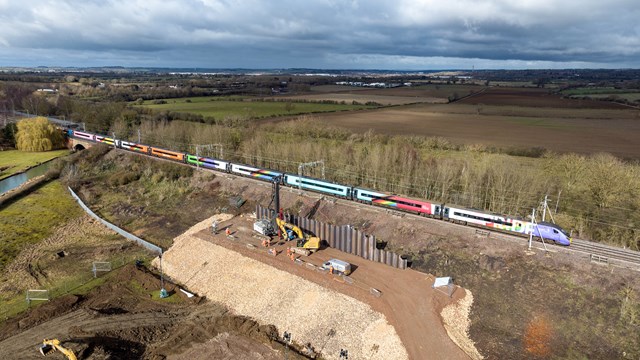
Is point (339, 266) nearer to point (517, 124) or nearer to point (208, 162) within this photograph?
point (208, 162)

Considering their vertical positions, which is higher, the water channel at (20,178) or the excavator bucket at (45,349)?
the excavator bucket at (45,349)

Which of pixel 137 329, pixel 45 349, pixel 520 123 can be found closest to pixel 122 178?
pixel 137 329

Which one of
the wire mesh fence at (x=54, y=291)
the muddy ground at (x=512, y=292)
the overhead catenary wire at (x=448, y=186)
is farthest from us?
the overhead catenary wire at (x=448, y=186)

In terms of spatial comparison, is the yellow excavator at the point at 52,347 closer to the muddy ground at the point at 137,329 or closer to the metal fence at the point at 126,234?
the muddy ground at the point at 137,329

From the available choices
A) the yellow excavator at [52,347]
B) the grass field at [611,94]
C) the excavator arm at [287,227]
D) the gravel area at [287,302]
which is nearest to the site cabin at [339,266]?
the gravel area at [287,302]

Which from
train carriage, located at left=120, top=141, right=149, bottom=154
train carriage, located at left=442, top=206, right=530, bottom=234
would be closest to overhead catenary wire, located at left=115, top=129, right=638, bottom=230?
train carriage, located at left=442, top=206, right=530, bottom=234

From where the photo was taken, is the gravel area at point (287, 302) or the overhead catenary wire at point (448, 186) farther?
the overhead catenary wire at point (448, 186)

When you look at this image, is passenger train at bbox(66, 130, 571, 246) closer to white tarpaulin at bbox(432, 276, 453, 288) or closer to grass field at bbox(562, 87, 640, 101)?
white tarpaulin at bbox(432, 276, 453, 288)

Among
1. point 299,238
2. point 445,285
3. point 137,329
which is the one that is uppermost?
point 299,238
